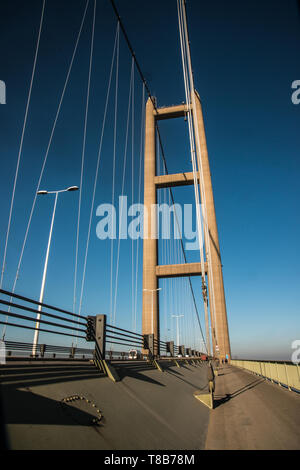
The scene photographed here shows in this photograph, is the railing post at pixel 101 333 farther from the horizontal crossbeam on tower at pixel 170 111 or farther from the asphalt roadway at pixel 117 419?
the horizontal crossbeam on tower at pixel 170 111

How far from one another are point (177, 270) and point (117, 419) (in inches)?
1422

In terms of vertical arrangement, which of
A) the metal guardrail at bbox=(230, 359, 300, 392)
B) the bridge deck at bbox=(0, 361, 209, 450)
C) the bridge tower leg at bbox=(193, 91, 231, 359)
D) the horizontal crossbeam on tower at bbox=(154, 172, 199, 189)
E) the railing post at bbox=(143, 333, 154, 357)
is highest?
the horizontal crossbeam on tower at bbox=(154, 172, 199, 189)

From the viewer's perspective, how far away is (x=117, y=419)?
9.74 feet

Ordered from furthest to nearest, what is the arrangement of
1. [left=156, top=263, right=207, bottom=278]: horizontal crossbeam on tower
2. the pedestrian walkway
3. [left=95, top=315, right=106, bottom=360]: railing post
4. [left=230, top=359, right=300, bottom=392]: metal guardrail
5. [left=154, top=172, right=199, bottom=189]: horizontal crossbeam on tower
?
[left=154, top=172, right=199, bottom=189]: horizontal crossbeam on tower < [left=156, top=263, right=207, bottom=278]: horizontal crossbeam on tower < [left=230, top=359, right=300, bottom=392]: metal guardrail < [left=95, top=315, right=106, bottom=360]: railing post < the pedestrian walkway

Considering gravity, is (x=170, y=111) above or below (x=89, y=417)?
above

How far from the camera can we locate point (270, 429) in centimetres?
434

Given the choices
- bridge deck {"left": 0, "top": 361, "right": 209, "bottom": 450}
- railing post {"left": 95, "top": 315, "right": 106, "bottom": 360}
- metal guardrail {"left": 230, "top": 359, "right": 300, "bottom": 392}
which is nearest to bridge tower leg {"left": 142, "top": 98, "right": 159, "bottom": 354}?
metal guardrail {"left": 230, "top": 359, "right": 300, "bottom": 392}

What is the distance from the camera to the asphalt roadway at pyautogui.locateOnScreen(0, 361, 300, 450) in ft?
7.22

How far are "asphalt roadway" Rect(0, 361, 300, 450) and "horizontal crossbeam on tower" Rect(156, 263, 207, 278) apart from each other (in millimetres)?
32656

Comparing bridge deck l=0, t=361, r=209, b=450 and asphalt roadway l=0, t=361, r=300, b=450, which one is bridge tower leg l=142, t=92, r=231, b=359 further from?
bridge deck l=0, t=361, r=209, b=450

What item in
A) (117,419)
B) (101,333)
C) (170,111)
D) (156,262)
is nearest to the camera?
(117,419)

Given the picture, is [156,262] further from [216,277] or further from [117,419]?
[117,419]

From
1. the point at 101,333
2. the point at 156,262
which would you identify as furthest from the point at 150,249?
the point at 101,333
